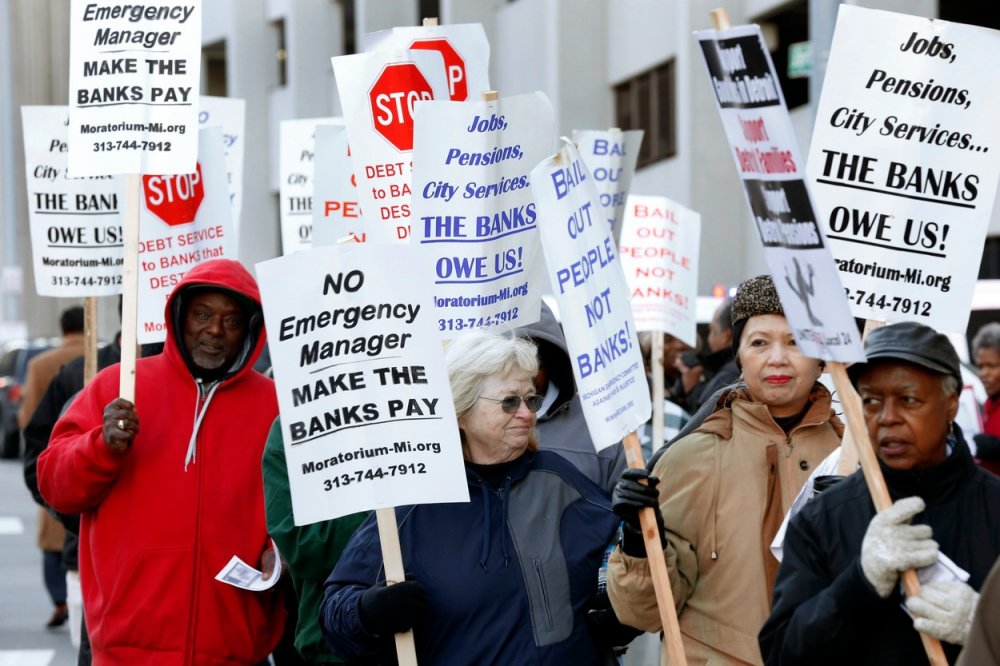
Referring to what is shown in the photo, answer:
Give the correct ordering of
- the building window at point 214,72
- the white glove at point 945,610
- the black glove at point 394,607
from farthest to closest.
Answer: the building window at point 214,72, the black glove at point 394,607, the white glove at point 945,610

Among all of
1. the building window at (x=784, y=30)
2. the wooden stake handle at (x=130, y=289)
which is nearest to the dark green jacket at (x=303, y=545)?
the wooden stake handle at (x=130, y=289)

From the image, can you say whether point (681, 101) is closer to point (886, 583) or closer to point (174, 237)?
point (174, 237)

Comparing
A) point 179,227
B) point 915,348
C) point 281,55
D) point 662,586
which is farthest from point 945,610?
point 281,55

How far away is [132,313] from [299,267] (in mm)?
1518

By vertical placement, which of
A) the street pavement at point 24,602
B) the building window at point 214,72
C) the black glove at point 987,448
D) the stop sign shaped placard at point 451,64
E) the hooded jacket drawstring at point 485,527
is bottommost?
the street pavement at point 24,602

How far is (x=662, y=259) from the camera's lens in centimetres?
1023

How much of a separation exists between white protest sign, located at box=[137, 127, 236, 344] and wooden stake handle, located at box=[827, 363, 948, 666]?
439 centimetres

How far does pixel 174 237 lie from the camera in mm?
7988

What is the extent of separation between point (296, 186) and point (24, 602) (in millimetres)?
5058

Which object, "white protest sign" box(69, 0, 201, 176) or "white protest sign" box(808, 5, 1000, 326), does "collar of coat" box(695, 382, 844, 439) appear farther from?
"white protest sign" box(69, 0, 201, 176)

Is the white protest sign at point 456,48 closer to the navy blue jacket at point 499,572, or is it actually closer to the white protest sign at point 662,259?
the navy blue jacket at point 499,572

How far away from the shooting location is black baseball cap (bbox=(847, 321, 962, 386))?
3.92 metres

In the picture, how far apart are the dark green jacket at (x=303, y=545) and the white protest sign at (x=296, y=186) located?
15.7 feet

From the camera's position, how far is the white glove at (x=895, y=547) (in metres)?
3.58
